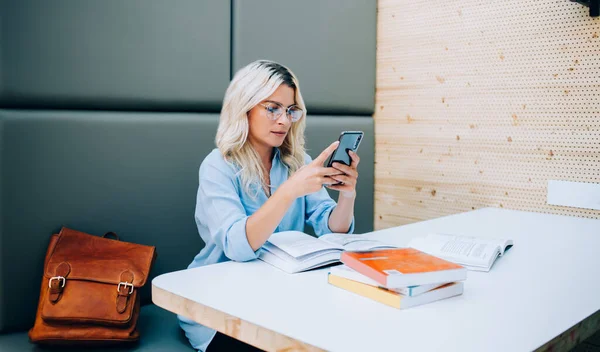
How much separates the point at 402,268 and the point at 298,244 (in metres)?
0.33

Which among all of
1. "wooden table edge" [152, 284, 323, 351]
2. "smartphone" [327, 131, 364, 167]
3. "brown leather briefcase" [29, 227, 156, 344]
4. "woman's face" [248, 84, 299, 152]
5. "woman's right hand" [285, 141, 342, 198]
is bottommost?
"brown leather briefcase" [29, 227, 156, 344]

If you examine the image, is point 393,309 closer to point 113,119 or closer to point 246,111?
point 246,111

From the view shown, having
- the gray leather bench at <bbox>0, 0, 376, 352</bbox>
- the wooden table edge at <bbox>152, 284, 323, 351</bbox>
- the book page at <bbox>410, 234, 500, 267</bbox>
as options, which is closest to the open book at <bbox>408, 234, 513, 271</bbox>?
the book page at <bbox>410, 234, 500, 267</bbox>

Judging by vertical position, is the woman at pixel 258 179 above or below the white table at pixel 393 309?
above

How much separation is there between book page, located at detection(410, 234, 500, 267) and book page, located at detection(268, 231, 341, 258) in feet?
0.85

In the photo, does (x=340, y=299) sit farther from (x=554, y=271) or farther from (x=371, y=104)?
(x=371, y=104)

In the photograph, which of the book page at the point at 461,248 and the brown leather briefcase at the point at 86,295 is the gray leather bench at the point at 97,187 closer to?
the brown leather briefcase at the point at 86,295

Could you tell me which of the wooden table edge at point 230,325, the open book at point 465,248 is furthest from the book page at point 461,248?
the wooden table edge at point 230,325

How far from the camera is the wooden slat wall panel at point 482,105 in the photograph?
6.14 feet

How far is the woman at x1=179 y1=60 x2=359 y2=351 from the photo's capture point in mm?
1296

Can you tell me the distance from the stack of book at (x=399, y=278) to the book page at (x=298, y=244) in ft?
0.42

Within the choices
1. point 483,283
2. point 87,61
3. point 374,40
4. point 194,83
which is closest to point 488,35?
point 374,40

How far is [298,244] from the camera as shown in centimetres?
124

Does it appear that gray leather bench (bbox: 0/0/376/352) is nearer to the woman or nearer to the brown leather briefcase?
the brown leather briefcase
